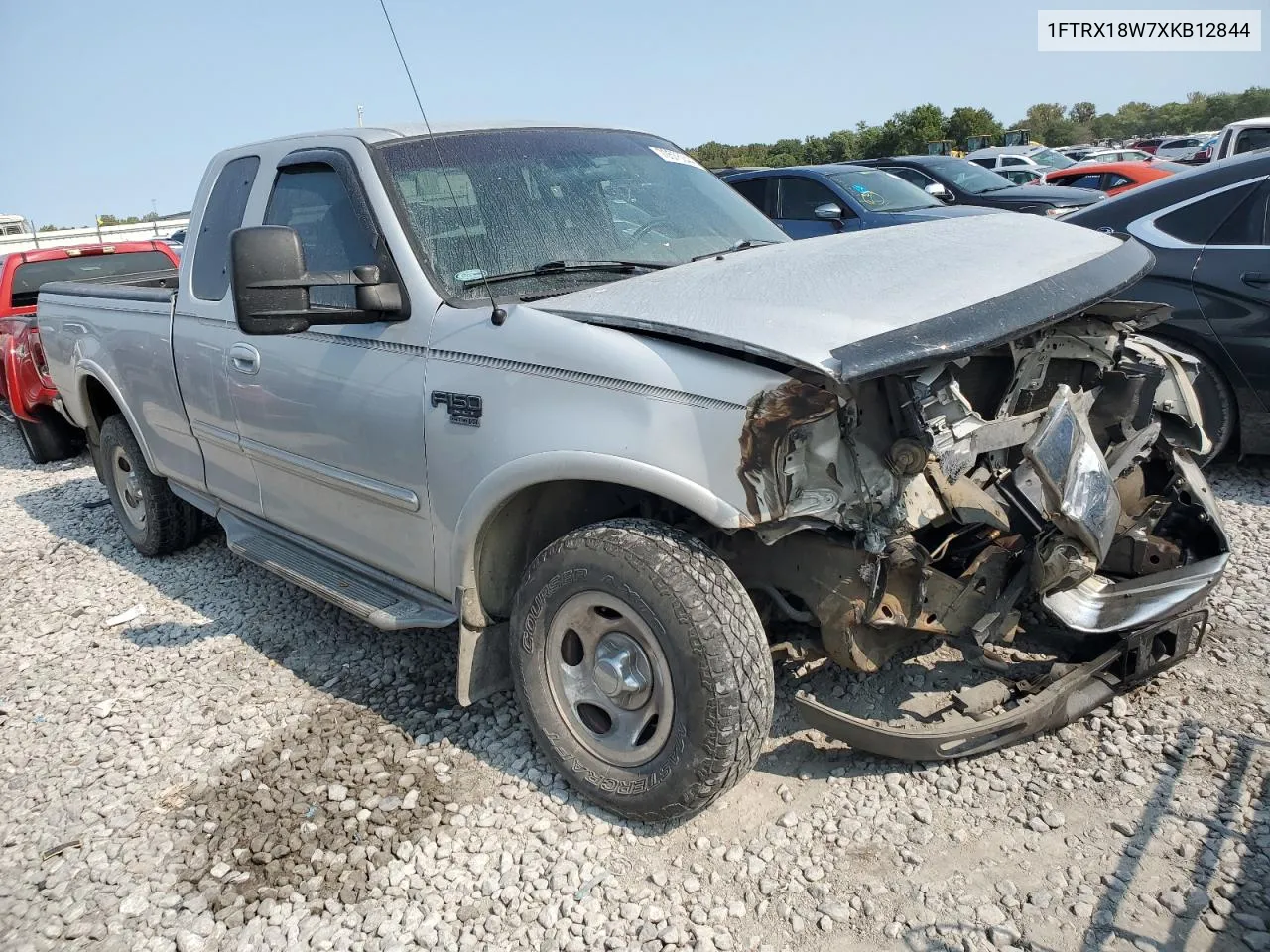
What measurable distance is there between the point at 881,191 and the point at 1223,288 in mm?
6097

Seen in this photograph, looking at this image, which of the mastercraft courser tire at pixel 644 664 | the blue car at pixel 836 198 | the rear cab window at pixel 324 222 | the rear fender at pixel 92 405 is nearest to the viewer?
the mastercraft courser tire at pixel 644 664

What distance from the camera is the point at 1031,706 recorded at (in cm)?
281

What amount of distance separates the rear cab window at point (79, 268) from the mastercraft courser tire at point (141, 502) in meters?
3.66

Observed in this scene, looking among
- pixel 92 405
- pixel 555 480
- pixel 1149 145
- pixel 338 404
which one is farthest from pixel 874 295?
pixel 1149 145

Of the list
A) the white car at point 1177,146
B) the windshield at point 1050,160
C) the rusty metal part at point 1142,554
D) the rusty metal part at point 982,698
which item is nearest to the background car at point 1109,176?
the windshield at point 1050,160

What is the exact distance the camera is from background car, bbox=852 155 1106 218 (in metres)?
12.1

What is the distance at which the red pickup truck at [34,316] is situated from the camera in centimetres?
777

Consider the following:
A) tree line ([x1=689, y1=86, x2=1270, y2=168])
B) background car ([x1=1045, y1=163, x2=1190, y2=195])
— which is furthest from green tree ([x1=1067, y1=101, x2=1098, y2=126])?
background car ([x1=1045, y1=163, x2=1190, y2=195])

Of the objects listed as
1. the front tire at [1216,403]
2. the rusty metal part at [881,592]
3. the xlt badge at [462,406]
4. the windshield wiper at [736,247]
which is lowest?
the front tire at [1216,403]

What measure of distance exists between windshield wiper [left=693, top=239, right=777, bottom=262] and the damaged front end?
1.01 metres

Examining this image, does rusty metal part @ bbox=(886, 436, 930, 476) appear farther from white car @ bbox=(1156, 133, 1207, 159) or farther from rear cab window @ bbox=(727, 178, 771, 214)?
white car @ bbox=(1156, 133, 1207, 159)

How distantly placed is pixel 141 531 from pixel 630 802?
4.05 meters

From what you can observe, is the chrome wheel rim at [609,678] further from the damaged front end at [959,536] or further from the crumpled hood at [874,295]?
the crumpled hood at [874,295]

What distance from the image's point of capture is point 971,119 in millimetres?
40188
